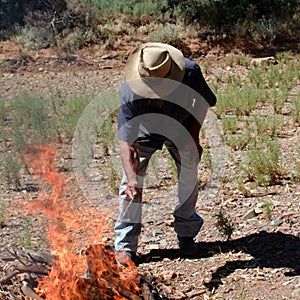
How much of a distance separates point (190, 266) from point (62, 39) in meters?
10.9

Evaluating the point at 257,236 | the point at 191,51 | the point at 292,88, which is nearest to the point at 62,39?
the point at 191,51

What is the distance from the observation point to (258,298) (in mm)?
3721

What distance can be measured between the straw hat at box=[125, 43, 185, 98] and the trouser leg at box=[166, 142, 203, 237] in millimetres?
496

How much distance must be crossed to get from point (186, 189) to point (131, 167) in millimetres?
560

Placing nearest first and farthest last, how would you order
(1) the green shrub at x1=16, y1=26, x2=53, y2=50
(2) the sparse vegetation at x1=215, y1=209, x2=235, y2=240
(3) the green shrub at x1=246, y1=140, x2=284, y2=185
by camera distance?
(2) the sparse vegetation at x1=215, y1=209, x2=235, y2=240, (3) the green shrub at x1=246, y1=140, x2=284, y2=185, (1) the green shrub at x1=16, y1=26, x2=53, y2=50

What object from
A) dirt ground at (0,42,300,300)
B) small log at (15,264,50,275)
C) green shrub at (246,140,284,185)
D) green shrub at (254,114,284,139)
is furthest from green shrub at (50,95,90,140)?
small log at (15,264,50,275)

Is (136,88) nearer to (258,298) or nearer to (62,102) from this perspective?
(258,298)

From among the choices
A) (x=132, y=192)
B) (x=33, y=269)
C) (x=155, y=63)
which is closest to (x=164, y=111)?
(x=155, y=63)

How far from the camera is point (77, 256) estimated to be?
421 centimetres

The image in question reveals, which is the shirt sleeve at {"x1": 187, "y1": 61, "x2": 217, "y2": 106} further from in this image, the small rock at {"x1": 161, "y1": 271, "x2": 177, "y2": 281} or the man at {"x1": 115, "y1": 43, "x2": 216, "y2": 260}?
the small rock at {"x1": 161, "y1": 271, "x2": 177, "y2": 281}

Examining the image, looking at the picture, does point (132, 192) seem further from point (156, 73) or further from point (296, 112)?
point (296, 112)

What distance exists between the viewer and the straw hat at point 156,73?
3773mm

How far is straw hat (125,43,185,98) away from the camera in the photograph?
3773 millimetres

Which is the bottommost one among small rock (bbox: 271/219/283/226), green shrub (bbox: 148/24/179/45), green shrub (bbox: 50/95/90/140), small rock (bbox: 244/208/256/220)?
green shrub (bbox: 148/24/179/45)
